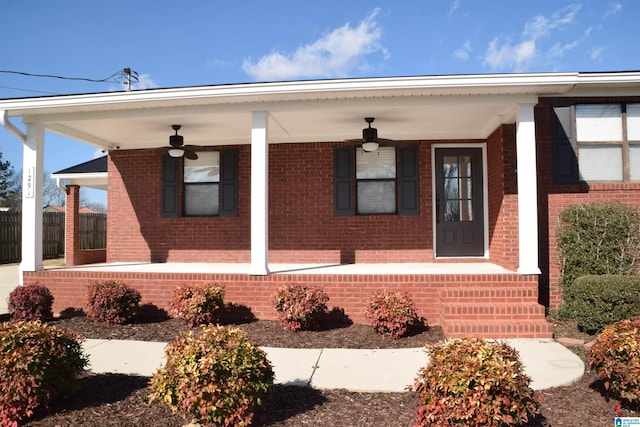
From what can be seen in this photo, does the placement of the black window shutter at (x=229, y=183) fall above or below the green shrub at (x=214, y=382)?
above

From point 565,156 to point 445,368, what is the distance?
5.82 m

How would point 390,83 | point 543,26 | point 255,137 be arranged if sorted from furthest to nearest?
point 543,26 < point 255,137 < point 390,83

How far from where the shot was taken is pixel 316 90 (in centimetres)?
689

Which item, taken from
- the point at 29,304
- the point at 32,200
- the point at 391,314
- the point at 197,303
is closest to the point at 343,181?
the point at 391,314

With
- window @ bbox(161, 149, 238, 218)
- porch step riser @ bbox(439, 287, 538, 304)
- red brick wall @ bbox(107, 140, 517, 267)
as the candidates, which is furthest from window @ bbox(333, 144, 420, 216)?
porch step riser @ bbox(439, 287, 538, 304)

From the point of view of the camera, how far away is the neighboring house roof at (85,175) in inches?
511

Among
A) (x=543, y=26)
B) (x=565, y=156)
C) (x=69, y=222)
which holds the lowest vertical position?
(x=69, y=222)

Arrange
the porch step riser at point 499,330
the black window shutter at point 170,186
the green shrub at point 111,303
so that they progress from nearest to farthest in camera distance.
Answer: the porch step riser at point 499,330
the green shrub at point 111,303
the black window shutter at point 170,186

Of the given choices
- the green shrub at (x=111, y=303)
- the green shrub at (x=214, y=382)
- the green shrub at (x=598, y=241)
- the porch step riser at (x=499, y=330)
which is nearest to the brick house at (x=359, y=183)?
the porch step riser at (x=499, y=330)

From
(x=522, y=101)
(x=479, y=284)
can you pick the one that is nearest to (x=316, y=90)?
(x=522, y=101)

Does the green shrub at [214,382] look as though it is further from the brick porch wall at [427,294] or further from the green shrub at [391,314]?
the brick porch wall at [427,294]

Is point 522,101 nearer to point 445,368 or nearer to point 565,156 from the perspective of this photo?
point 565,156

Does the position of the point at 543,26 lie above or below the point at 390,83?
above

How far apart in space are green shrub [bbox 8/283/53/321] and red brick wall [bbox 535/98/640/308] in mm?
7915
